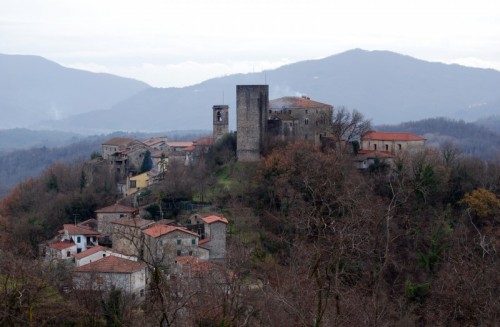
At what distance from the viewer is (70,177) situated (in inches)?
1692

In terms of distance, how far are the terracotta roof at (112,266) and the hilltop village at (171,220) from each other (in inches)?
1.4

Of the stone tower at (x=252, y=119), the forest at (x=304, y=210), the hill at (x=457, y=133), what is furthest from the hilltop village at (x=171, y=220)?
the hill at (x=457, y=133)

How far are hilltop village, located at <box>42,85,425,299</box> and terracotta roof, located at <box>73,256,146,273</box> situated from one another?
0.03 metres

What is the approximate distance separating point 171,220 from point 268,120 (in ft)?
25.7

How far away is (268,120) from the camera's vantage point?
38.2 metres

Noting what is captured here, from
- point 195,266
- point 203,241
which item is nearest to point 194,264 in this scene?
point 195,266

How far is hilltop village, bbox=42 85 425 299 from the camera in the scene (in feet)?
89.0

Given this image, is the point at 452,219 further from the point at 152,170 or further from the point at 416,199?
the point at 152,170

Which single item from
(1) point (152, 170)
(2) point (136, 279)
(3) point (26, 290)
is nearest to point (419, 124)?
(1) point (152, 170)

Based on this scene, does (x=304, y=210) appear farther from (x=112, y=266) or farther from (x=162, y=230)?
(x=112, y=266)

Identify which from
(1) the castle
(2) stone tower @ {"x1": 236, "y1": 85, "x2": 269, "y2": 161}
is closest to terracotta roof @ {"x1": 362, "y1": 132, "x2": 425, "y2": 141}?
(1) the castle

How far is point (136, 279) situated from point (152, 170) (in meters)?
15.6

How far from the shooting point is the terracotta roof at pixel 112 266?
26.7 meters

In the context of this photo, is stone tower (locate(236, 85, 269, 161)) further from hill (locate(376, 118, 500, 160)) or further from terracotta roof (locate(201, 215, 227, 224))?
hill (locate(376, 118, 500, 160))
